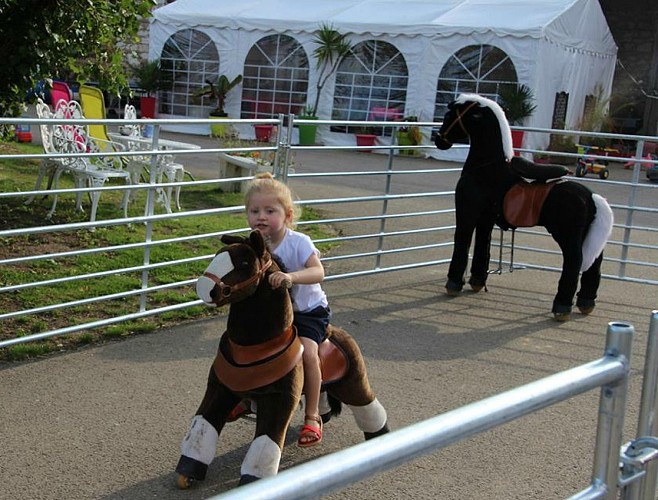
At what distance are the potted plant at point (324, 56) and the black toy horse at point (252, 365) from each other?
51.7 ft

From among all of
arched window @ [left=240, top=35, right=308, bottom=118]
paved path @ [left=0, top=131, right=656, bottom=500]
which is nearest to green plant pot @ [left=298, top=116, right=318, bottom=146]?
arched window @ [left=240, top=35, right=308, bottom=118]

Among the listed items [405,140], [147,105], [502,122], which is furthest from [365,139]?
[502,122]

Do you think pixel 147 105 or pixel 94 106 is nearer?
pixel 94 106

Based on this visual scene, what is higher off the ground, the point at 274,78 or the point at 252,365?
the point at 274,78

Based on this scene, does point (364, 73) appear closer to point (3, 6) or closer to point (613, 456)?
point (3, 6)

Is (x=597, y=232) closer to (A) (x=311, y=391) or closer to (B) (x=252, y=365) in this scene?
(A) (x=311, y=391)

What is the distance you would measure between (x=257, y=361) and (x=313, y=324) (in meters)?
0.43

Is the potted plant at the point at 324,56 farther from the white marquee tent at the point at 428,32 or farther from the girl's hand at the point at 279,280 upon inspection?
the girl's hand at the point at 279,280

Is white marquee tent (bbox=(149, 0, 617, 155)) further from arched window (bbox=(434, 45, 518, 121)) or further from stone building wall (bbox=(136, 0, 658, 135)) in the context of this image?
stone building wall (bbox=(136, 0, 658, 135))

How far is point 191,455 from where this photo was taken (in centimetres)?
379

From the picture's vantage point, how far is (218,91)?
2138 centimetres

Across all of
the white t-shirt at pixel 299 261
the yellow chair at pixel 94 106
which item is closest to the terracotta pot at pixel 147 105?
the yellow chair at pixel 94 106

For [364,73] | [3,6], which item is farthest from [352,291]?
[364,73]

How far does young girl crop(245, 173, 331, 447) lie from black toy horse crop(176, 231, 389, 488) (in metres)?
0.14
